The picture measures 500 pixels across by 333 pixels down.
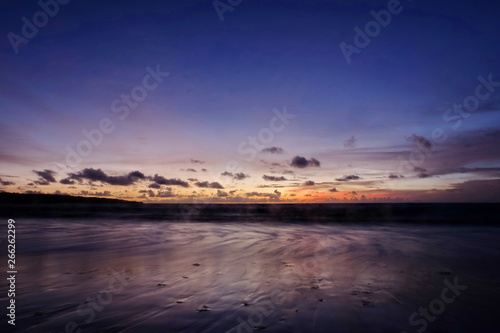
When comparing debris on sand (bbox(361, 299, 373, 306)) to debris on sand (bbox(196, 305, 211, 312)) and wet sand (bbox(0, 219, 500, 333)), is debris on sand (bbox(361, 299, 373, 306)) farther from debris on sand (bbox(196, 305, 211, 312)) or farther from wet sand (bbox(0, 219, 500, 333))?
debris on sand (bbox(196, 305, 211, 312))

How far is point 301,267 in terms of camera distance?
8.02m

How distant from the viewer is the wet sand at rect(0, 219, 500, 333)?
4320 millimetres

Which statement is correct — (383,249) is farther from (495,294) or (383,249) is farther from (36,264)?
(36,264)

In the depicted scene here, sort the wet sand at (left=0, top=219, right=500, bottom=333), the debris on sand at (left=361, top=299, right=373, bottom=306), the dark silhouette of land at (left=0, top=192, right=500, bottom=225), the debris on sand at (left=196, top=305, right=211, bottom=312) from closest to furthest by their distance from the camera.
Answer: the wet sand at (left=0, top=219, right=500, bottom=333) → the debris on sand at (left=196, top=305, right=211, bottom=312) → the debris on sand at (left=361, top=299, right=373, bottom=306) → the dark silhouette of land at (left=0, top=192, right=500, bottom=225)

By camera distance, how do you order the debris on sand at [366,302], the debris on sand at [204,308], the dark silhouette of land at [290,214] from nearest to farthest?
the debris on sand at [204,308] < the debris on sand at [366,302] < the dark silhouette of land at [290,214]

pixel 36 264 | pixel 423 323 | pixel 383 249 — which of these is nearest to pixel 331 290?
pixel 423 323

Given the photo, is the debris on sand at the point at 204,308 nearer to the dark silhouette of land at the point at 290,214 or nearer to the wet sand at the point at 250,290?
the wet sand at the point at 250,290

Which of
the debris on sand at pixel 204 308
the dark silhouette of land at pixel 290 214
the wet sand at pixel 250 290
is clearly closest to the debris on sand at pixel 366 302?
the wet sand at pixel 250 290

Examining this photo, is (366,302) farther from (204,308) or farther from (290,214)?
(290,214)

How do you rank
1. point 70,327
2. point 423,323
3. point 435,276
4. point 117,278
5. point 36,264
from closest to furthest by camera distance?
point 70,327
point 423,323
point 117,278
point 435,276
point 36,264

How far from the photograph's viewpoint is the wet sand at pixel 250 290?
14.2ft

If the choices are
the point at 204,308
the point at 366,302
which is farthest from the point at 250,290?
the point at 366,302

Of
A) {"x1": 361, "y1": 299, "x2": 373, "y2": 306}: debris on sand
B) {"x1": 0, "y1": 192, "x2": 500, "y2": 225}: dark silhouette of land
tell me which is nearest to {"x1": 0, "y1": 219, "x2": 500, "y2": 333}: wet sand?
{"x1": 361, "y1": 299, "x2": 373, "y2": 306}: debris on sand

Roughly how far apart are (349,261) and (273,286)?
12.1 ft
